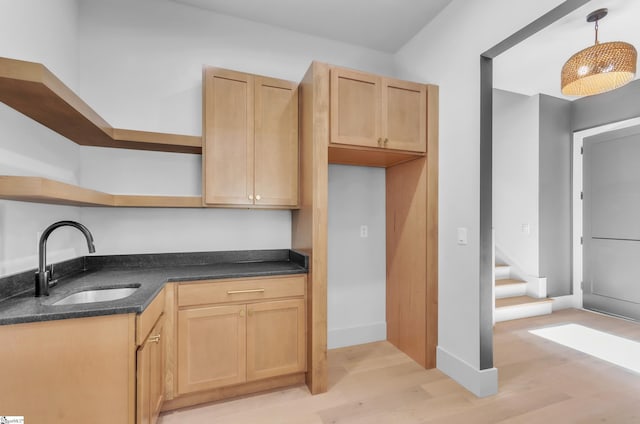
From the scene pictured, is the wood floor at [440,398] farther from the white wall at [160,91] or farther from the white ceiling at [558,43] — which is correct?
the white ceiling at [558,43]

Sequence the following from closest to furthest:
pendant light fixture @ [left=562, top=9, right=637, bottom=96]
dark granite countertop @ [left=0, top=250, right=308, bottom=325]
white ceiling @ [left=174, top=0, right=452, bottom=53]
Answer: dark granite countertop @ [left=0, top=250, right=308, bottom=325], pendant light fixture @ [left=562, top=9, right=637, bottom=96], white ceiling @ [left=174, top=0, right=452, bottom=53]

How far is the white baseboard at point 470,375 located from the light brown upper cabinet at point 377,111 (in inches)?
67.1

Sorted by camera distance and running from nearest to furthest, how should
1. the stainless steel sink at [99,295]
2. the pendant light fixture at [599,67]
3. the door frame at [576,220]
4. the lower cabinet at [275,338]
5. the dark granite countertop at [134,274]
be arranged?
the dark granite countertop at [134,274] → the stainless steel sink at [99,295] → the lower cabinet at [275,338] → the pendant light fixture at [599,67] → the door frame at [576,220]

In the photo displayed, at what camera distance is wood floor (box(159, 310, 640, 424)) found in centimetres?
181

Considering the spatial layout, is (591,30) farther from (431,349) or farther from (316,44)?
(431,349)

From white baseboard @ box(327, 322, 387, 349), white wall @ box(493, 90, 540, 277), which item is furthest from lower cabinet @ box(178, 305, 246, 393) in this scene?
white wall @ box(493, 90, 540, 277)

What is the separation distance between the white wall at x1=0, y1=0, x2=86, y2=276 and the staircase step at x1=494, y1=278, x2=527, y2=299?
463 centimetres

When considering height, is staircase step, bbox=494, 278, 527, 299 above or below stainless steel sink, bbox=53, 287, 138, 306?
below

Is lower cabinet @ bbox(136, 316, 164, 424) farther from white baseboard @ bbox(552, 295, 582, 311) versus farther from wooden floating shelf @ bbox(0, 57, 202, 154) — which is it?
white baseboard @ bbox(552, 295, 582, 311)

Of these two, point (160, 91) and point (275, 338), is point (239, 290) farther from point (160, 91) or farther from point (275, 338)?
point (160, 91)

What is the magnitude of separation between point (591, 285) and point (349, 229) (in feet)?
11.6

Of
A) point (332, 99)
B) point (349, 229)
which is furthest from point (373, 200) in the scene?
point (332, 99)

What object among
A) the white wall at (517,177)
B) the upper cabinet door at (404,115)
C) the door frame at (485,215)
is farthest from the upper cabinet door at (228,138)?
the white wall at (517,177)

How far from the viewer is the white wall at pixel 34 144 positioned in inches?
56.8
